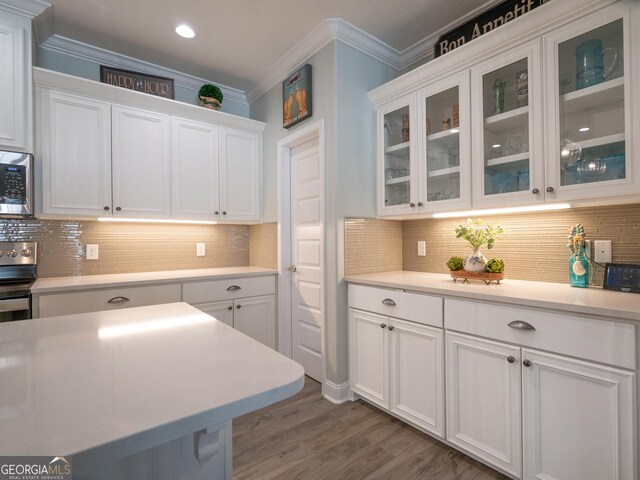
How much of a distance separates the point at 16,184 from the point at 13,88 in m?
0.62

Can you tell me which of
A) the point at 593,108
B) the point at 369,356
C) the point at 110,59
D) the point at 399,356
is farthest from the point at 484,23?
the point at 110,59

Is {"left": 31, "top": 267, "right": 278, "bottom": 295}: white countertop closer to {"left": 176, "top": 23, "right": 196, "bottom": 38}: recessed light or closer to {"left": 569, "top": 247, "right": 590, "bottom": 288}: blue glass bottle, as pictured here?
{"left": 176, "top": 23, "right": 196, "bottom": 38}: recessed light

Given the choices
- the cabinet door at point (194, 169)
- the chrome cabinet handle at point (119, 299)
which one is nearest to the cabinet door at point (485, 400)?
the chrome cabinet handle at point (119, 299)

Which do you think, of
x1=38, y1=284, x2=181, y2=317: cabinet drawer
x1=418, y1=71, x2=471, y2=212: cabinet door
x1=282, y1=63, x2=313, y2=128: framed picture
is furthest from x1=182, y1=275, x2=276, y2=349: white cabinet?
x1=418, y1=71, x2=471, y2=212: cabinet door

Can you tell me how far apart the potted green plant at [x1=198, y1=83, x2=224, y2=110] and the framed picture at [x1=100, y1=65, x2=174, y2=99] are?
0.87ft

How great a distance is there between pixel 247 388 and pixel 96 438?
0.76 feet

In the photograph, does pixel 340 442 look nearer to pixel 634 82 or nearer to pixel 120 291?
pixel 120 291

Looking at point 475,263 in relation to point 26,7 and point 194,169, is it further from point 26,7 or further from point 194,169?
point 26,7

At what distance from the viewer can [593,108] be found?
1.62 m

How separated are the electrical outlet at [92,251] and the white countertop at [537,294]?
215 cm

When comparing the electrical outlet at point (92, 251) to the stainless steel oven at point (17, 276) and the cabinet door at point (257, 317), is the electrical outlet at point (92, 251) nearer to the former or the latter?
the stainless steel oven at point (17, 276)

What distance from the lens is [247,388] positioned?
62cm

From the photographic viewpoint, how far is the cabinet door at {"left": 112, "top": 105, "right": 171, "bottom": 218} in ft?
8.49

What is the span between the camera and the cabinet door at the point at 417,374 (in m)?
1.90
